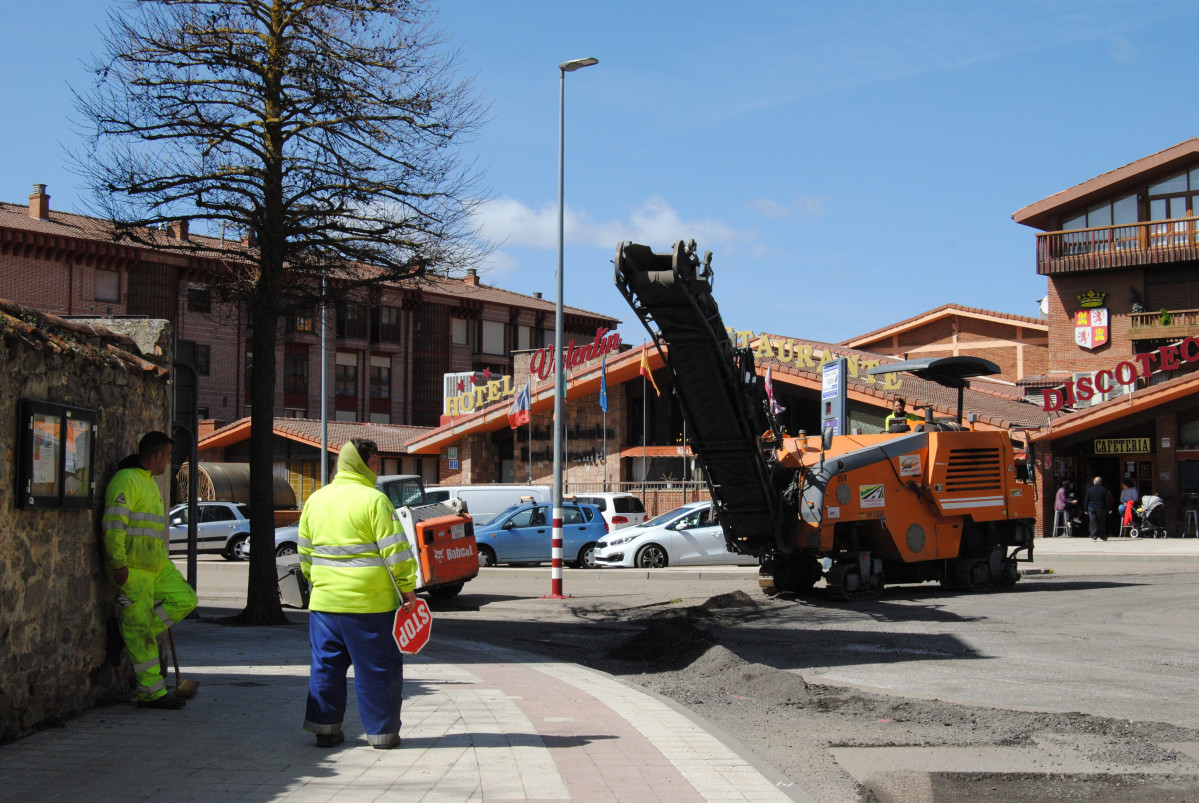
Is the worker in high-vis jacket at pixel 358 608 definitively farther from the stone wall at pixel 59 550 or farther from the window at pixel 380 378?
the window at pixel 380 378

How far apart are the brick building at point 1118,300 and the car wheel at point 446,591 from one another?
21.4 m

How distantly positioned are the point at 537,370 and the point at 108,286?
23.6 metres

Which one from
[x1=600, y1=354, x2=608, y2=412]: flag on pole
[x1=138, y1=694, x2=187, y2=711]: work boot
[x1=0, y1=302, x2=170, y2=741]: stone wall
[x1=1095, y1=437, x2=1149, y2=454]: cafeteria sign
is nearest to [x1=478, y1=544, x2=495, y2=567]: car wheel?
[x1=600, y1=354, x2=608, y2=412]: flag on pole

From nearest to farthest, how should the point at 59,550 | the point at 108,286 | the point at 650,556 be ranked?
the point at 59,550, the point at 650,556, the point at 108,286

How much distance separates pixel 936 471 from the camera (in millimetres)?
17125

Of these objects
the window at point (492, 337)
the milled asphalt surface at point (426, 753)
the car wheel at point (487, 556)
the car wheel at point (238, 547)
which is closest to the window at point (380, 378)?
the window at point (492, 337)

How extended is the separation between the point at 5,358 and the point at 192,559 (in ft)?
11.9

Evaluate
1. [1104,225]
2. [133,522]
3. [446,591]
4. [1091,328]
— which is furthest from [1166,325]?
[133,522]

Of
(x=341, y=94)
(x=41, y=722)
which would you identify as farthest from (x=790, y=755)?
(x=341, y=94)

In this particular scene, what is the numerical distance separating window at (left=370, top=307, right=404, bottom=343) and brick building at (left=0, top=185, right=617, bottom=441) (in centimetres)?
6

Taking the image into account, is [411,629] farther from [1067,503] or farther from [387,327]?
[387,327]

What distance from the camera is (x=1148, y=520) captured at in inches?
1270

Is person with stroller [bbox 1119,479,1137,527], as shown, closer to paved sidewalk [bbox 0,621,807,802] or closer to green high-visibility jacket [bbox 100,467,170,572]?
paved sidewalk [bbox 0,621,807,802]

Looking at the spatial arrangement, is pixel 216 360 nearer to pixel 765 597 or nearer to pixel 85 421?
pixel 765 597
